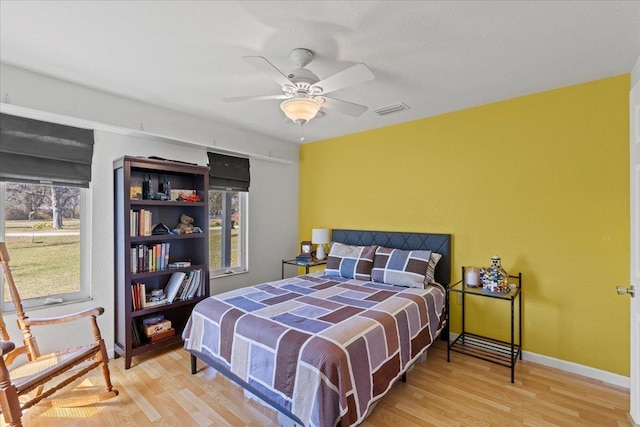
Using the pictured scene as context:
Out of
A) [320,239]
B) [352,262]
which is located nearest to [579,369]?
[352,262]

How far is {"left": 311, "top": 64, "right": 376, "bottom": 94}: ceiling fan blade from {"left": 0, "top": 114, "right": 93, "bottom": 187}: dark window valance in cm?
224

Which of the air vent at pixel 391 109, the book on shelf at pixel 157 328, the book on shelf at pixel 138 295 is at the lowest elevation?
the book on shelf at pixel 157 328

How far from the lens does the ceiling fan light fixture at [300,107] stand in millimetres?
2016

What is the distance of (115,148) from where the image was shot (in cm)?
289

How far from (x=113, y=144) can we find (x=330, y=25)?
2.38 m

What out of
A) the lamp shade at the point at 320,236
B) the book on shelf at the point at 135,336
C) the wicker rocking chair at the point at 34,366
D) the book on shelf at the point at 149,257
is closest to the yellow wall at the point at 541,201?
the lamp shade at the point at 320,236

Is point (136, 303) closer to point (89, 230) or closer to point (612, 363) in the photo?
point (89, 230)

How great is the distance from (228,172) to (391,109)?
6.92ft

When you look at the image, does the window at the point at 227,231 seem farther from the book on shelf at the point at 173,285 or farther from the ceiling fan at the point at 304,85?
the ceiling fan at the point at 304,85

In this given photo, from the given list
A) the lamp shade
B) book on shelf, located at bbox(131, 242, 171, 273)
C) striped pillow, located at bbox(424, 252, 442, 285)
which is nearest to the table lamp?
the lamp shade

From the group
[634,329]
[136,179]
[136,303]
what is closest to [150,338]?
[136,303]

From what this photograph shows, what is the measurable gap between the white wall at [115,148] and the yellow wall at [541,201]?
1801 mm

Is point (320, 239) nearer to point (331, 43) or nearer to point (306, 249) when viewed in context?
point (306, 249)

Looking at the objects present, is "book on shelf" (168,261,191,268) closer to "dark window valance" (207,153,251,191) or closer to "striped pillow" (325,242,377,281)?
"dark window valance" (207,153,251,191)
